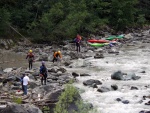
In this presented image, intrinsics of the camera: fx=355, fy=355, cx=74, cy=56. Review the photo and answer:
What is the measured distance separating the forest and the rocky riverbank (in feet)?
6.39

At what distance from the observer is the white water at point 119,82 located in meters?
15.2

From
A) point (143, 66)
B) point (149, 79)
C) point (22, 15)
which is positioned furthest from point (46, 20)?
point (149, 79)

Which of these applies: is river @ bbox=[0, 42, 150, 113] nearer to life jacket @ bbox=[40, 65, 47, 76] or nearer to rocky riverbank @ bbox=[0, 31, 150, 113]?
rocky riverbank @ bbox=[0, 31, 150, 113]

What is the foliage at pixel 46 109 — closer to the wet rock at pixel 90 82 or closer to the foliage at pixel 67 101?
the foliage at pixel 67 101

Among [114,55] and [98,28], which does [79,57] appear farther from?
[98,28]

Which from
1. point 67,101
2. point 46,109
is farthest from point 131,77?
point 67,101

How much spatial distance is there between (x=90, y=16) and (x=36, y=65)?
16797mm

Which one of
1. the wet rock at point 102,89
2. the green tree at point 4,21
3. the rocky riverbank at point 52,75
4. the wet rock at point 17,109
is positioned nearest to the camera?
the wet rock at point 17,109

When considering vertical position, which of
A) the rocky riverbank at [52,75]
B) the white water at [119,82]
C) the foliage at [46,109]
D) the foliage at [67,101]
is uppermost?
the foliage at [67,101]

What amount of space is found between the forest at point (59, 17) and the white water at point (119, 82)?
688 centimetres

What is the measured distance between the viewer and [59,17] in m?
36.7

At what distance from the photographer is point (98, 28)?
45.2m

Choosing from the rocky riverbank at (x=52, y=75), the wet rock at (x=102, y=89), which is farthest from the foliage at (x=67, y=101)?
the wet rock at (x=102, y=89)

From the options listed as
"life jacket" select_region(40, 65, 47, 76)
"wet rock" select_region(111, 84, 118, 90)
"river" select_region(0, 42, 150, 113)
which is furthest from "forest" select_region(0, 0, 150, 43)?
"wet rock" select_region(111, 84, 118, 90)
